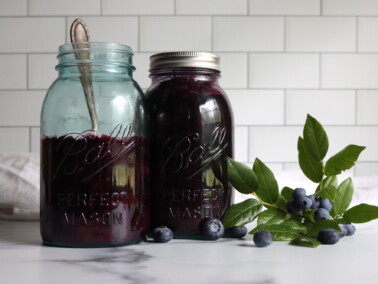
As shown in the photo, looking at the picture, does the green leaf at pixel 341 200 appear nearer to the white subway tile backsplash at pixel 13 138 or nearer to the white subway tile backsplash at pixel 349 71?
the white subway tile backsplash at pixel 349 71

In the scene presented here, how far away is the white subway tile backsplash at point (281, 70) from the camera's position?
1.78 m

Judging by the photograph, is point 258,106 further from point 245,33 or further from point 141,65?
point 141,65

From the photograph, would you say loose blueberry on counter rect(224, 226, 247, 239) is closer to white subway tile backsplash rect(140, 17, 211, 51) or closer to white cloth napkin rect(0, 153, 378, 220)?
white cloth napkin rect(0, 153, 378, 220)

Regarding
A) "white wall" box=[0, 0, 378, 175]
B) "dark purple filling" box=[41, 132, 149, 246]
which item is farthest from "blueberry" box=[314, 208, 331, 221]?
"white wall" box=[0, 0, 378, 175]

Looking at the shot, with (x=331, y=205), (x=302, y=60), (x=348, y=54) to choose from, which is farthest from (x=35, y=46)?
(x=331, y=205)

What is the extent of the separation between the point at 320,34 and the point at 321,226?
1.23m

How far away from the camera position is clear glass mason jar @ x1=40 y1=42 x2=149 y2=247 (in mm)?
625

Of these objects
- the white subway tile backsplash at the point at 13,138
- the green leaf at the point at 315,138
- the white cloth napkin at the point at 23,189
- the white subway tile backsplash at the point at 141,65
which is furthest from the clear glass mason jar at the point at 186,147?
the white subway tile backsplash at the point at 13,138

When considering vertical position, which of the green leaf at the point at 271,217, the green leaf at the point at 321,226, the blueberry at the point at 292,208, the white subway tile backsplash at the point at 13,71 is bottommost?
the green leaf at the point at 321,226

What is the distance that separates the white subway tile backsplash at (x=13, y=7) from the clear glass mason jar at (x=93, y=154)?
1226mm

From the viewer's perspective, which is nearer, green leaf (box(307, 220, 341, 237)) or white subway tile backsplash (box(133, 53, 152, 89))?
green leaf (box(307, 220, 341, 237))

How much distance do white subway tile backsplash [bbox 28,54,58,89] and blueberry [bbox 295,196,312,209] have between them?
1.27 meters

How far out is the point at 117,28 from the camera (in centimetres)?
178

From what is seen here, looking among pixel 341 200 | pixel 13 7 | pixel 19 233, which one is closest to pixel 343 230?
pixel 341 200
